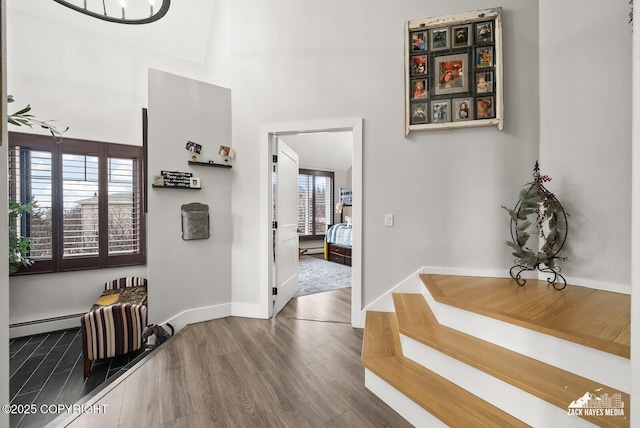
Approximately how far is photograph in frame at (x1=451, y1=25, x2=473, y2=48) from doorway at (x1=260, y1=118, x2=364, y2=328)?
1225 millimetres

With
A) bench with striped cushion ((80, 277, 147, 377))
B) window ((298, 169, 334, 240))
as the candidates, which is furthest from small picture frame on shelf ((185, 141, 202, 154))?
window ((298, 169, 334, 240))

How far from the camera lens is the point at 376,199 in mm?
2711

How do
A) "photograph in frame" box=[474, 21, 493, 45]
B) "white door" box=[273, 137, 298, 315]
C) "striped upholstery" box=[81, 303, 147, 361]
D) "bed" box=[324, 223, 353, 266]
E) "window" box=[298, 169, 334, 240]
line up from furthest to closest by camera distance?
"window" box=[298, 169, 334, 240] → "bed" box=[324, 223, 353, 266] → "white door" box=[273, 137, 298, 315] → "photograph in frame" box=[474, 21, 493, 45] → "striped upholstery" box=[81, 303, 147, 361]

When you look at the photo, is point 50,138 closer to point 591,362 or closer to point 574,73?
point 591,362

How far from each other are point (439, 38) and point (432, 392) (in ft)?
10.4

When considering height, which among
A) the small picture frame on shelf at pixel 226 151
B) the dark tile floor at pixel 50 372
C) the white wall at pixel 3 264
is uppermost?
the small picture frame on shelf at pixel 226 151

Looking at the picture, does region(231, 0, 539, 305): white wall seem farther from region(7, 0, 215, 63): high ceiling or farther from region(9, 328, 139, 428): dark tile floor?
region(9, 328, 139, 428): dark tile floor

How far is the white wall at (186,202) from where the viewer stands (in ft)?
8.79

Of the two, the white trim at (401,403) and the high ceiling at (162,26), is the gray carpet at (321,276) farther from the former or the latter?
the high ceiling at (162,26)

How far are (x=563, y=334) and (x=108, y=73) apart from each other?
18.3 ft

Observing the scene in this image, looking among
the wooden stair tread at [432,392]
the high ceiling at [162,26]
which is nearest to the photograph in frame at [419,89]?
the wooden stair tread at [432,392]

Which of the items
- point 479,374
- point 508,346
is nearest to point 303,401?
point 479,374

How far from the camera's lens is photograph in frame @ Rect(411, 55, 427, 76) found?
260 centimetres

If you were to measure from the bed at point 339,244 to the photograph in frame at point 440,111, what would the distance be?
151 inches
